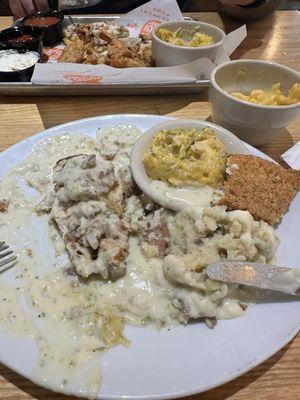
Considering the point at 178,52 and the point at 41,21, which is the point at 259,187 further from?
the point at 41,21

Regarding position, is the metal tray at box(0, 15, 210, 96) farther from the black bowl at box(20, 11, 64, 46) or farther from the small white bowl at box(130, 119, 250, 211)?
the black bowl at box(20, 11, 64, 46)

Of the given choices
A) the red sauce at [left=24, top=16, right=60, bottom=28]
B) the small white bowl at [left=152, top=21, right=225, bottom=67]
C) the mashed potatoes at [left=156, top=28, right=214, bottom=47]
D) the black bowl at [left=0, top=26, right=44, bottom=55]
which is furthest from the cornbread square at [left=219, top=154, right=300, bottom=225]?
the red sauce at [left=24, top=16, right=60, bottom=28]

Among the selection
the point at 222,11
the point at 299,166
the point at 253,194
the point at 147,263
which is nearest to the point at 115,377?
the point at 147,263

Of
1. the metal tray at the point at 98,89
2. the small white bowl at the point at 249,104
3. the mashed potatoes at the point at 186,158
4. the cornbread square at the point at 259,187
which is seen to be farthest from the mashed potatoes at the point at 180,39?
the cornbread square at the point at 259,187

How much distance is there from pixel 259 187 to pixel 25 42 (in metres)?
2.07

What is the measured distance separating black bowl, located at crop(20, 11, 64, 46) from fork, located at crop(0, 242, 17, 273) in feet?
6.82

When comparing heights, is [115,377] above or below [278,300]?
above

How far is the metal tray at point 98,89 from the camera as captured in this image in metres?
2.34

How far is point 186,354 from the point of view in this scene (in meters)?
1.19

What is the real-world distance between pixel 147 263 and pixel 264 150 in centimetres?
108

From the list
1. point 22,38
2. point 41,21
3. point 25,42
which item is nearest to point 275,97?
point 25,42

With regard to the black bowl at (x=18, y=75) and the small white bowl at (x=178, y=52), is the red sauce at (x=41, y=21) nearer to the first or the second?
the black bowl at (x=18, y=75)

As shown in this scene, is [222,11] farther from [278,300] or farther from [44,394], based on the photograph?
[44,394]

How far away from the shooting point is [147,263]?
1.46 meters
